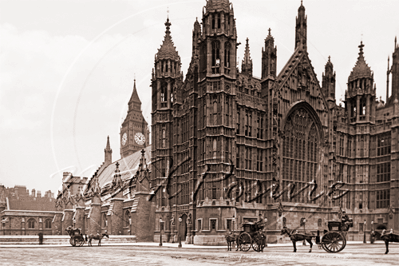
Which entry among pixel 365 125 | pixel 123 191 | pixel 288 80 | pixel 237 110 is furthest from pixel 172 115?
pixel 365 125

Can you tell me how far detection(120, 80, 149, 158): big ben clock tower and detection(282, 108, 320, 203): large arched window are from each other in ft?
230

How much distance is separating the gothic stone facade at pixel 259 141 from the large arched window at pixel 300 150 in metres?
0.13

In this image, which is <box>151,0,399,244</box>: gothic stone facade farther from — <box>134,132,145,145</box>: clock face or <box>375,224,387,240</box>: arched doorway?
<box>134,132,145,145</box>: clock face

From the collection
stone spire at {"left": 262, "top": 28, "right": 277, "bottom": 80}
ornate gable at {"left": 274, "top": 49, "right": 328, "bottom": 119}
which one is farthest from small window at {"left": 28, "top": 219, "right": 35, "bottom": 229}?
ornate gable at {"left": 274, "top": 49, "right": 328, "bottom": 119}

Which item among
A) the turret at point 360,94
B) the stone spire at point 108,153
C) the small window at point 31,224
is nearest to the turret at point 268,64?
the turret at point 360,94

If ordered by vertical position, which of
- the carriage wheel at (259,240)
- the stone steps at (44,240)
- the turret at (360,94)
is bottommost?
the stone steps at (44,240)

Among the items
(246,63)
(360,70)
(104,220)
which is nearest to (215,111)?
(246,63)

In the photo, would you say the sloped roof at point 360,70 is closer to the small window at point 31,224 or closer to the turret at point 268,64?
the turret at point 268,64

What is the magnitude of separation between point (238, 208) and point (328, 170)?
1677cm

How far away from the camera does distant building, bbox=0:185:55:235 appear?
301 ft

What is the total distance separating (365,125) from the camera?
64.1 meters

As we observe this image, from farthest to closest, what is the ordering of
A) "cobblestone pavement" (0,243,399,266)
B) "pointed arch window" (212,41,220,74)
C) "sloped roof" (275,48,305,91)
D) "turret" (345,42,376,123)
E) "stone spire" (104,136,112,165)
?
"stone spire" (104,136,112,165)
"turret" (345,42,376,123)
"sloped roof" (275,48,305,91)
"pointed arch window" (212,41,220,74)
"cobblestone pavement" (0,243,399,266)

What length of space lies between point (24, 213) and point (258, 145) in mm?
62900

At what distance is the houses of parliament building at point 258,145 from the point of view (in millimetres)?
48781
